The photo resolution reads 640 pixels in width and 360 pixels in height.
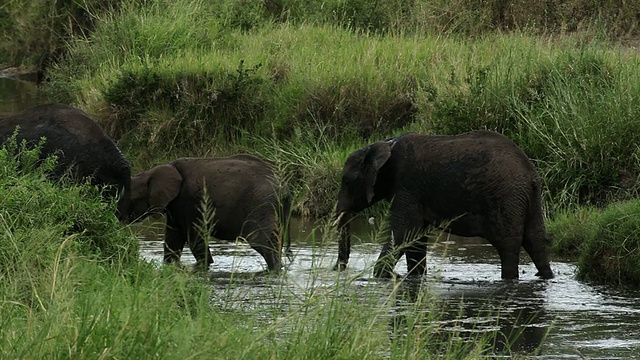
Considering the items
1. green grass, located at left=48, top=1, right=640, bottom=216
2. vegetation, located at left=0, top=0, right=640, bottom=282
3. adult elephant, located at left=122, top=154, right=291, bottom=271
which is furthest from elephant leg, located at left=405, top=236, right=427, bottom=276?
green grass, located at left=48, top=1, right=640, bottom=216

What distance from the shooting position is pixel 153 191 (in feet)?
41.0

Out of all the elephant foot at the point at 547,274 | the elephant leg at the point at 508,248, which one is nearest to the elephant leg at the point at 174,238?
the elephant leg at the point at 508,248

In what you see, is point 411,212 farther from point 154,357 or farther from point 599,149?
point 154,357

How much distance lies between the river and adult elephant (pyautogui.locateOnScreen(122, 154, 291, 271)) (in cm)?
32

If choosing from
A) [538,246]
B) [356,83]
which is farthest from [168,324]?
[356,83]

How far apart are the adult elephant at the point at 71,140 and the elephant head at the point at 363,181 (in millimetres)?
2095

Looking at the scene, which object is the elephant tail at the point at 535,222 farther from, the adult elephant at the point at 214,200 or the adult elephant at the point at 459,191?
the adult elephant at the point at 214,200

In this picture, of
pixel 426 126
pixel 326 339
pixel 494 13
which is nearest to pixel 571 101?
pixel 426 126

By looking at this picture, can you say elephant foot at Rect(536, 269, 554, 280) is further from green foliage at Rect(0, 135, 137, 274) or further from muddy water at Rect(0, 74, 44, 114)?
muddy water at Rect(0, 74, 44, 114)

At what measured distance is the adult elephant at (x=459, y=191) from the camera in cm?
1169

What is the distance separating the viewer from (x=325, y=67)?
17578 millimetres

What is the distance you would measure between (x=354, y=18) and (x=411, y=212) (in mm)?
10362

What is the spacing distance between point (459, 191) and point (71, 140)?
3.28 metres

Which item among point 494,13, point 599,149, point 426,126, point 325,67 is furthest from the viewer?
point 494,13
